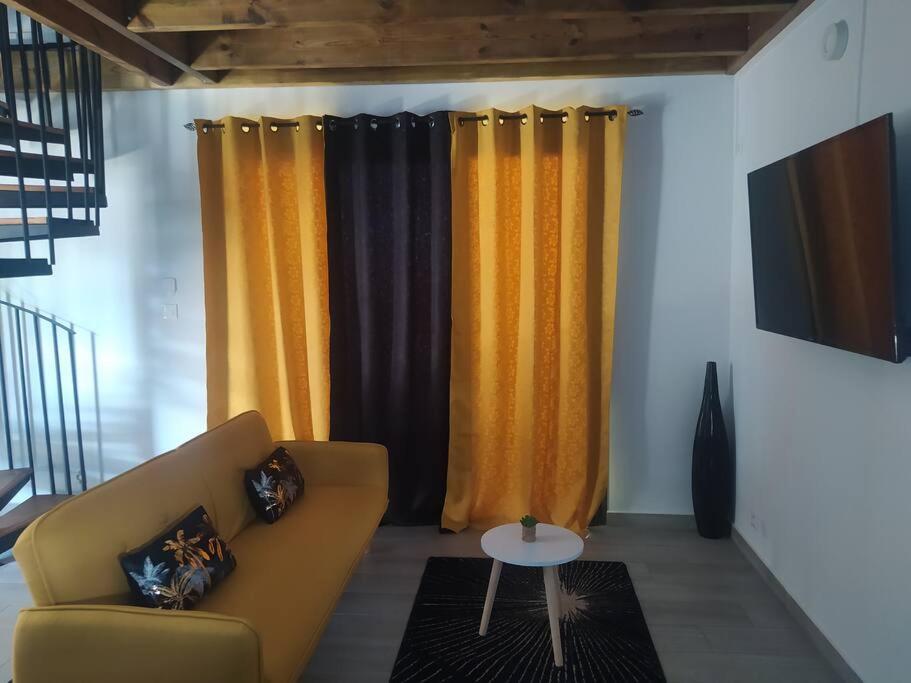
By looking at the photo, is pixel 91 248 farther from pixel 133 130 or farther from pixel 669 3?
pixel 669 3

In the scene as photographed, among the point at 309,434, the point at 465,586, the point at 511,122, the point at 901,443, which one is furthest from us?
the point at 309,434

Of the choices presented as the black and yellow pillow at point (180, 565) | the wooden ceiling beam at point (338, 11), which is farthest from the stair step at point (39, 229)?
the black and yellow pillow at point (180, 565)

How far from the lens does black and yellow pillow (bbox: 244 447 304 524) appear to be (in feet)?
9.02

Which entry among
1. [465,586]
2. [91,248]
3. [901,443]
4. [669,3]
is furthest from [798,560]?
[91,248]

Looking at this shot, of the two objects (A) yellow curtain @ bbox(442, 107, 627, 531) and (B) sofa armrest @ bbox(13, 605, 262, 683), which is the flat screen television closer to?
(A) yellow curtain @ bbox(442, 107, 627, 531)

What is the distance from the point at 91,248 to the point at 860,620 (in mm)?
4158

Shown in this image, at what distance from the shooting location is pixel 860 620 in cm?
217

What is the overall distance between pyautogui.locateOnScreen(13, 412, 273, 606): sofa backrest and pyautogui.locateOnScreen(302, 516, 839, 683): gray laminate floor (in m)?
Answer: 0.67

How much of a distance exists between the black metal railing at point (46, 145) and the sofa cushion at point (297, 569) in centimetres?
155

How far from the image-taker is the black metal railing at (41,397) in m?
3.75

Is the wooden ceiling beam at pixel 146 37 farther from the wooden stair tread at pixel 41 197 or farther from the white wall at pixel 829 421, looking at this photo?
the white wall at pixel 829 421

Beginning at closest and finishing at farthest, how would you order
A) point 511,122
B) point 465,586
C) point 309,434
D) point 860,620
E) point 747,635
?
point 860,620 < point 747,635 < point 465,586 < point 511,122 < point 309,434

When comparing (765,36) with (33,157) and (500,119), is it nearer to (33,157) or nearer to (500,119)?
(500,119)

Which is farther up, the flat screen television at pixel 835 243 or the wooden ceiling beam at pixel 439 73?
the wooden ceiling beam at pixel 439 73
